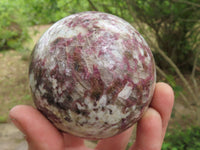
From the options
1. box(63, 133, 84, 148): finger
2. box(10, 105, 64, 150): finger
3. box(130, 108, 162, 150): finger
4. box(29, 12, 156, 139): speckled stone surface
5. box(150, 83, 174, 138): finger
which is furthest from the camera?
box(63, 133, 84, 148): finger

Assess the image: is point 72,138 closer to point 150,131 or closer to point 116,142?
point 116,142

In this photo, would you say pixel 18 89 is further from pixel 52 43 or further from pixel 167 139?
pixel 52 43

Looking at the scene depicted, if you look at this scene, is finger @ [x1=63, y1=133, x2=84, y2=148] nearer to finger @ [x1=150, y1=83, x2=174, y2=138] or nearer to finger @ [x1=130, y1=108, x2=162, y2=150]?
finger @ [x1=130, y1=108, x2=162, y2=150]

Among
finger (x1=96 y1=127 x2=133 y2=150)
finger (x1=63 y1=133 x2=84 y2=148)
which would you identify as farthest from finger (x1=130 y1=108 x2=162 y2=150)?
finger (x1=63 y1=133 x2=84 y2=148)

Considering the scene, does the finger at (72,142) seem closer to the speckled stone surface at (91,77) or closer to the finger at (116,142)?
the finger at (116,142)

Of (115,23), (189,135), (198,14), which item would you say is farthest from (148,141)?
(198,14)

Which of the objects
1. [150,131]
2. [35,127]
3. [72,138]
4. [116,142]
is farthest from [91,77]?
[116,142]
